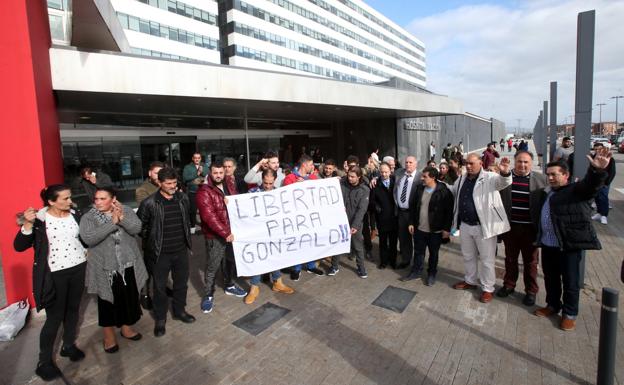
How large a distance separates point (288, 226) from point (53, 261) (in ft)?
9.29

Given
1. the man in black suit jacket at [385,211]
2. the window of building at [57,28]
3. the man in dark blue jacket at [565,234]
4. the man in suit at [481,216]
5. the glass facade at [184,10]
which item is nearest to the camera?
the man in dark blue jacket at [565,234]

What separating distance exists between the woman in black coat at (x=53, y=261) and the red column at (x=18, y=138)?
5.09 feet

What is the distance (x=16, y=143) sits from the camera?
14.7 feet

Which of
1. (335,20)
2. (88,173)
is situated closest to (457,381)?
(88,173)

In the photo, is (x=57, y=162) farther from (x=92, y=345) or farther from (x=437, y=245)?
(x=437, y=245)

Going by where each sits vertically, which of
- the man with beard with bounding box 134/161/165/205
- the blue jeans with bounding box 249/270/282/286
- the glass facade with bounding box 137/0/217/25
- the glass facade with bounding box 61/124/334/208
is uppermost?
the glass facade with bounding box 137/0/217/25

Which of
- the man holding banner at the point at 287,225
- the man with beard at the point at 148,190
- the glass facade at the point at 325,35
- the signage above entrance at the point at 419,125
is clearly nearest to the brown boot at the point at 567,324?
the man holding banner at the point at 287,225

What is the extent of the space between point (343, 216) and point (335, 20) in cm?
7141

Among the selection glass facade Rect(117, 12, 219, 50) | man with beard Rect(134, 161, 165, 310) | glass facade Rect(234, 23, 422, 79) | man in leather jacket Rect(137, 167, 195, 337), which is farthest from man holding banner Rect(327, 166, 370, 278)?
glass facade Rect(234, 23, 422, 79)

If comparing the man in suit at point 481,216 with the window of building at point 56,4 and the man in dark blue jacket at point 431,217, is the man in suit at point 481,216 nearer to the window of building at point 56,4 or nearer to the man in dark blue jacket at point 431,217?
the man in dark blue jacket at point 431,217

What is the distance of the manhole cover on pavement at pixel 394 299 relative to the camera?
15.1 feet

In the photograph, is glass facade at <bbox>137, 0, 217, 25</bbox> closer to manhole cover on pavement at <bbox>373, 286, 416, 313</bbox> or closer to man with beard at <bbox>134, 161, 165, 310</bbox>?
man with beard at <bbox>134, 161, 165, 310</bbox>

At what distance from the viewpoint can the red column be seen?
441cm

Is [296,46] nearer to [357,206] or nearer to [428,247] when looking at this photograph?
[357,206]
